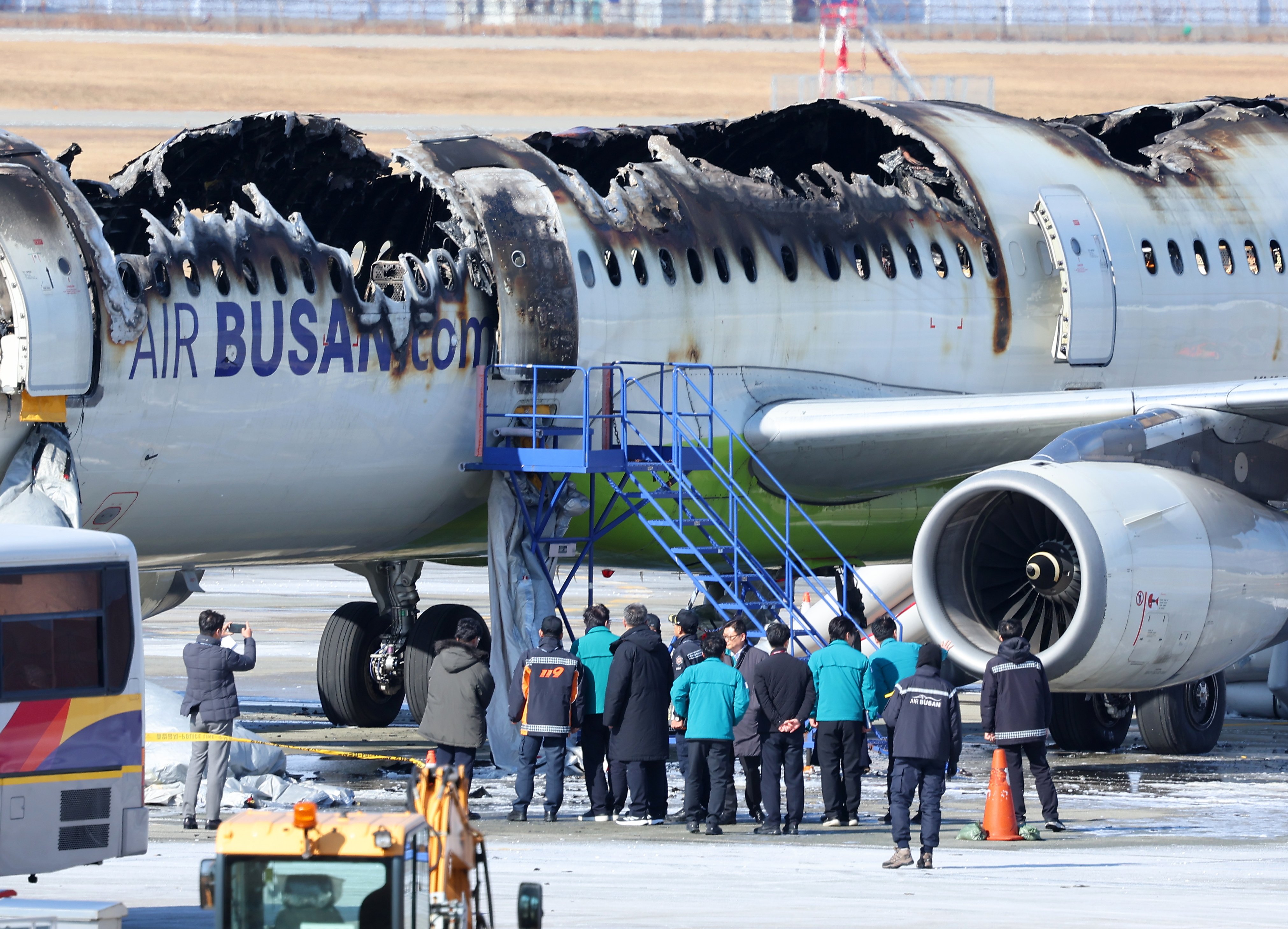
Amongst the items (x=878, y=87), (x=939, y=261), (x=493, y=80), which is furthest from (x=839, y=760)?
(x=493, y=80)

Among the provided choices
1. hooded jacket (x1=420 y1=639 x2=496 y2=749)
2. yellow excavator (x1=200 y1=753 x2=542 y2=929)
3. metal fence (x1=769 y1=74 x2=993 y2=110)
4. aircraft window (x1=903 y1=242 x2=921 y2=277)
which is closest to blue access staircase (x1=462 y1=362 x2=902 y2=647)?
aircraft window (x1=903 y1=242 x2=921 y2=277)

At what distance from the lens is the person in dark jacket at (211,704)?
45.2 feet

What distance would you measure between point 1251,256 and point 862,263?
4.64 metres

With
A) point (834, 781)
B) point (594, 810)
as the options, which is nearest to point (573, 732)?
point (594, 810)

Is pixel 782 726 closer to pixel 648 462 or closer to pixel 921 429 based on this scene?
pixel 648 462

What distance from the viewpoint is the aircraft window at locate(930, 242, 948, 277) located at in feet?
64.2

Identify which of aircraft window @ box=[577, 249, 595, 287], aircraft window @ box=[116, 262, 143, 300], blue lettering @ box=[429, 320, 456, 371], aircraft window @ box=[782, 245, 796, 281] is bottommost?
blue lettering @ box=[429, 320, 456, 371]

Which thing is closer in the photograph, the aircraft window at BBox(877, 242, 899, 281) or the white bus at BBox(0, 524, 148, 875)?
the white bus at BBox(0, 524, 148, 875)

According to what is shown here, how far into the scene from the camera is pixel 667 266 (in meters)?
17.9

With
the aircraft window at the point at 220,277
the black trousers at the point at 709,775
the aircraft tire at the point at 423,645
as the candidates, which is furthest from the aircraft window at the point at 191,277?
the black trousers at the point at 709,775

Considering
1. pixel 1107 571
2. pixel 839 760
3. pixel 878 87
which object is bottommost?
pixel 839 760

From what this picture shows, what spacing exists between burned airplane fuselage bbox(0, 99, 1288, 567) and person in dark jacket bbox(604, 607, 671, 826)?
325 cm

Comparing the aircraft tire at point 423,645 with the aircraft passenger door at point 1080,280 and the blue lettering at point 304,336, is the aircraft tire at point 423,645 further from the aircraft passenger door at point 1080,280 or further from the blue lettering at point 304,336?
the aircraft passenger door at point 1080,280

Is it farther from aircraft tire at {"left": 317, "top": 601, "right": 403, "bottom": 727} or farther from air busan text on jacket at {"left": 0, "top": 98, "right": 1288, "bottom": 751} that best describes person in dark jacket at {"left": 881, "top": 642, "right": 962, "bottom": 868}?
aircraft tire at {"left": 317, "top": 601, "right": 403, "bottom": 727}
